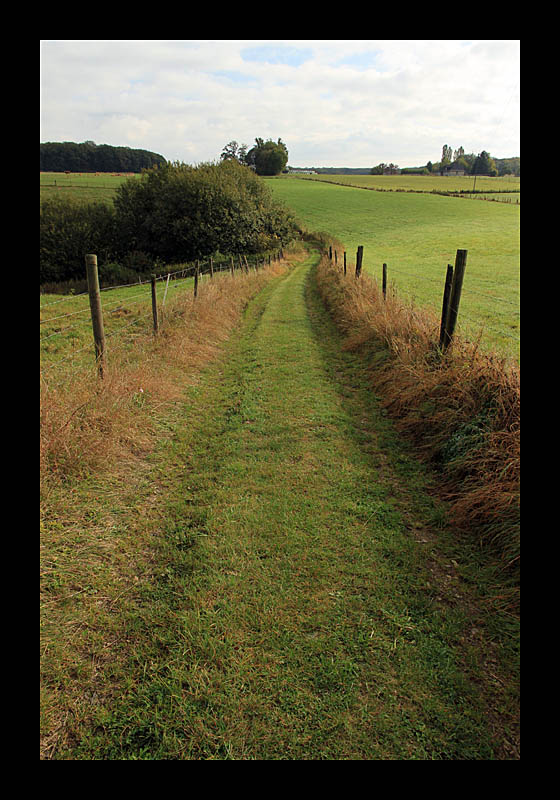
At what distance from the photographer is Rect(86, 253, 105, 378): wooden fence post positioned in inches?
231

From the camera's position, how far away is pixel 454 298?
6383 millimetres

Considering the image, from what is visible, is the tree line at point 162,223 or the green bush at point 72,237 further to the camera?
the green bush at point 72,237

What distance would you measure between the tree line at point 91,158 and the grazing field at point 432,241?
117ft

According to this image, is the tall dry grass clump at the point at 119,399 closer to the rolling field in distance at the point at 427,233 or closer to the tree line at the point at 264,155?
the rolling field in distance at the point at 427,233

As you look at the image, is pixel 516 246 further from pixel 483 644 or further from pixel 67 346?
pixel 483 644

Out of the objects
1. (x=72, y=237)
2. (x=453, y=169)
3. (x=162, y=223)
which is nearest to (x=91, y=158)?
(x=72, y=237)

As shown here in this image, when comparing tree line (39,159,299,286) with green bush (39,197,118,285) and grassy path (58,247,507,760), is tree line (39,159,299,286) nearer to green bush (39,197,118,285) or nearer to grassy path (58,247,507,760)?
green bush (39,197,118,285)

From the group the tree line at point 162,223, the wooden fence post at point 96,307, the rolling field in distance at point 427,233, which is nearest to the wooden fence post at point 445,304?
the rolling field in distance at point 427,233

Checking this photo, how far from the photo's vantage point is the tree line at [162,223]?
103 feet

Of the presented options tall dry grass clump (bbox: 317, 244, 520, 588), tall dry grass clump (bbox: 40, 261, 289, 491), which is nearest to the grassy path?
tall dry grass clump (bbox: 317, 244, 520, 588)

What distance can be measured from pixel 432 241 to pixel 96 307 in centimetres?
3852

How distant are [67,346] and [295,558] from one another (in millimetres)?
10357

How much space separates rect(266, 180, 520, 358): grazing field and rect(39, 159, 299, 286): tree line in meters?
8.52

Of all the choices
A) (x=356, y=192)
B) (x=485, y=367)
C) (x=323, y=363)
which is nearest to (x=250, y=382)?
(x=323, y=363)
